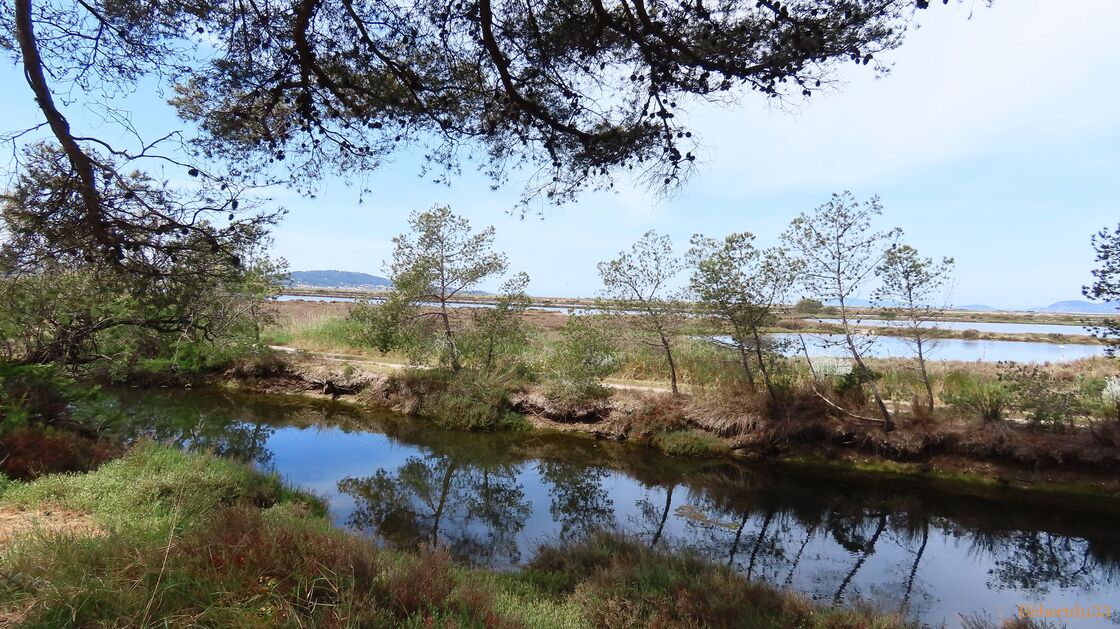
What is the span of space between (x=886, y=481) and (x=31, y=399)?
1315cm

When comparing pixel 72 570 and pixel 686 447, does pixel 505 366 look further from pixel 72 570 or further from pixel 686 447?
pixel 72 570

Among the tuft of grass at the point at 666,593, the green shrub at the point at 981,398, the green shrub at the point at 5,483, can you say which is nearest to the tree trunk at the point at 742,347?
the green shrub at the point at 981,398

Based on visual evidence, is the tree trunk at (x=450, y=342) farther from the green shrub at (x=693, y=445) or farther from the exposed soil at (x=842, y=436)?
the green shrub at (x=693, y=445)

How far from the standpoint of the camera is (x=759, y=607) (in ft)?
16.1

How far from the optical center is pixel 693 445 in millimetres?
11648

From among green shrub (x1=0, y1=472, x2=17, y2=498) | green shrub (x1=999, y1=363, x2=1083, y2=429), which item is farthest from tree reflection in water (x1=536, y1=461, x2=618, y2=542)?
green shrub (x1=999, y1=363, x2=1083, y2=429)

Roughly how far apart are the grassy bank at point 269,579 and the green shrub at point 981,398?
7646 mm

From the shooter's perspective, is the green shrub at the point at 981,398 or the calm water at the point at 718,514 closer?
the calm water at the point at 718,514

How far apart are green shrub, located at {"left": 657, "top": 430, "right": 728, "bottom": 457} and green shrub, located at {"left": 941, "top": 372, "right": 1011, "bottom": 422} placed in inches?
176

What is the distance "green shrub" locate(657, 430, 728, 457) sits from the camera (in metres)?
11.6

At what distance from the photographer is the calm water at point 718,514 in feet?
21.8

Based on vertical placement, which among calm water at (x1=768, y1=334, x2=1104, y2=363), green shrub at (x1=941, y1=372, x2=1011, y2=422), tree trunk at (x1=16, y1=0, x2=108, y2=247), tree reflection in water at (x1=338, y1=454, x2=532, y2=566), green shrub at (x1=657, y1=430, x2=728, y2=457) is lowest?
tree reflection in water at (x1=338, y1=454, x2=532, y2=566)

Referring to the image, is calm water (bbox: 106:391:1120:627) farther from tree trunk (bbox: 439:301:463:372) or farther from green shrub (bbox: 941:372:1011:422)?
tree trunk (bbox: 439:301:463:372)

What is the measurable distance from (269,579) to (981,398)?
12.5 metres
